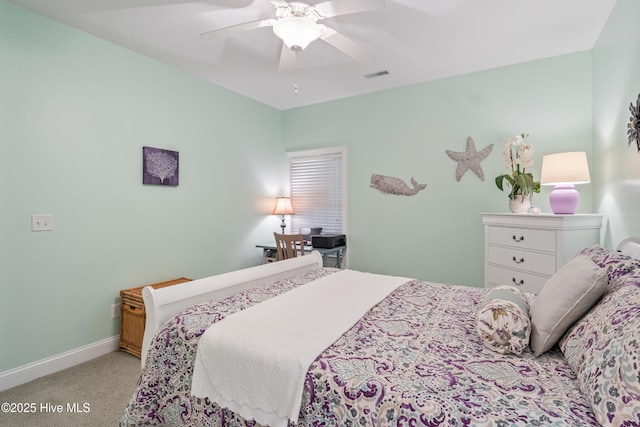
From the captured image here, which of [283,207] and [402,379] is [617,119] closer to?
[402,379]

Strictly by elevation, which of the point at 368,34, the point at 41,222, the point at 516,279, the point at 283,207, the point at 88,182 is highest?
the point at 368,34

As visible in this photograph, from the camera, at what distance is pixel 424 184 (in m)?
3.55

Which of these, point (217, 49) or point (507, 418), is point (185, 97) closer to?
point (217, 49)

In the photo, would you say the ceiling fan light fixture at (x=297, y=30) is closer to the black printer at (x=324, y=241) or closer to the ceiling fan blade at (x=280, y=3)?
the ceiling fan blade at (x=280, y=3)

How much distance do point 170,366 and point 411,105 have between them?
11.0ft

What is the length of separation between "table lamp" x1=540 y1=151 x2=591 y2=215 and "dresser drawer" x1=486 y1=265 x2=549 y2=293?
0.56 m

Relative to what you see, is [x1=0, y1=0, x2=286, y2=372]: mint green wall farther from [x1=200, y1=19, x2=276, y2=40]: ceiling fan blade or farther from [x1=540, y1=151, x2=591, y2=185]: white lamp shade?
[x1=540, y1=151, x2=591, y2=185]: white lamp shade

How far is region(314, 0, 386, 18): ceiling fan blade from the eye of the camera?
171 centimetres

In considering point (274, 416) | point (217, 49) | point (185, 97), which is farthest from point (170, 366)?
point (185, 97)

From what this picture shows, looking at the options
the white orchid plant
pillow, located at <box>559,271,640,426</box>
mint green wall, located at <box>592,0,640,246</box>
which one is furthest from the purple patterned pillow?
the white orchid plant

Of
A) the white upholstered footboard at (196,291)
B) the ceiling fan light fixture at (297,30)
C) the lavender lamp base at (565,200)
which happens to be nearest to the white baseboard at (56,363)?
the white upholstered footboard at (196,291)

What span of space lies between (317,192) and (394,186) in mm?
1104

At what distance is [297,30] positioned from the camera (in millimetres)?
1892

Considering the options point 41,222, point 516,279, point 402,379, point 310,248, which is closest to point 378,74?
point 310,248
